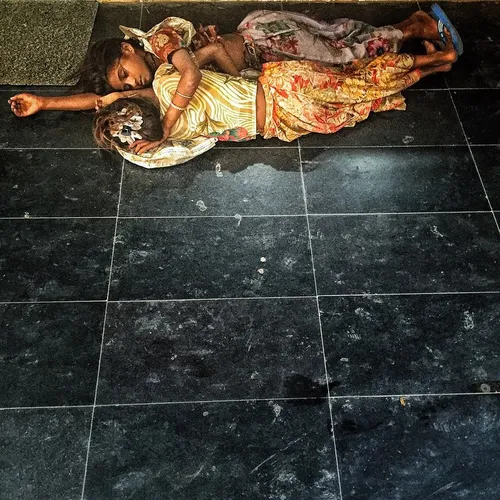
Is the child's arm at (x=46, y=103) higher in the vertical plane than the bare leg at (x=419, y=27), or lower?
lower

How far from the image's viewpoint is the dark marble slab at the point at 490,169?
288 centimetres

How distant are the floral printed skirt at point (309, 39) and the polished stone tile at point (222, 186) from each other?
1.60 feet

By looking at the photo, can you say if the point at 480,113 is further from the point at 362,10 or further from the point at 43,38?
the point at 43,38

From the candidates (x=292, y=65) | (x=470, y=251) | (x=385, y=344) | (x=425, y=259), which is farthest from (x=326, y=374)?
(x=292, y=65)

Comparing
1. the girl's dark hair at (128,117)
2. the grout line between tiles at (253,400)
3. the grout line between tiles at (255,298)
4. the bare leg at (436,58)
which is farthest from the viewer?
A: the bare leg at (436,58)

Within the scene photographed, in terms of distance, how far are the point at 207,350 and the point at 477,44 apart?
227 cm

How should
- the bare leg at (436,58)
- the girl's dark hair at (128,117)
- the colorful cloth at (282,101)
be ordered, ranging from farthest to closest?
the bare leg at (436,58) < the colorful cloth at (282,101) < the girl's dark hair at (128,117)

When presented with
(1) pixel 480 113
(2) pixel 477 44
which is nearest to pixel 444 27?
(2) pixel 477 44

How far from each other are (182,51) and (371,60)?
0.94 m

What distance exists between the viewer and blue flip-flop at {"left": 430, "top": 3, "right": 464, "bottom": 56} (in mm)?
3164

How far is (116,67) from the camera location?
2805mm

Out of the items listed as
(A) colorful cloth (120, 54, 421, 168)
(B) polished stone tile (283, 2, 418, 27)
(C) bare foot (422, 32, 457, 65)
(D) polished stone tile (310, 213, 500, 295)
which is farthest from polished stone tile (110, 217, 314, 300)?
(B) polished stone tile (283, 2, 418, 27)

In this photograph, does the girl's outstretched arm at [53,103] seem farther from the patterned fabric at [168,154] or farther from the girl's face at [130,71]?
the patterned fabric at [168,154]

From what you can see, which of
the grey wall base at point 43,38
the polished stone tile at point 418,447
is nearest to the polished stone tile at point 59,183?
the grey wall base at point 43,38
